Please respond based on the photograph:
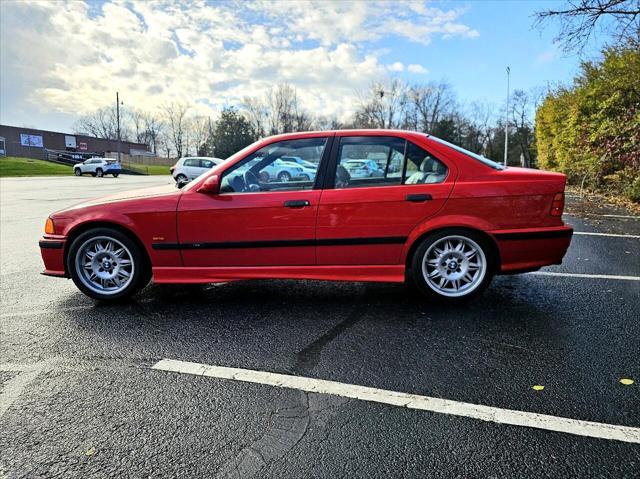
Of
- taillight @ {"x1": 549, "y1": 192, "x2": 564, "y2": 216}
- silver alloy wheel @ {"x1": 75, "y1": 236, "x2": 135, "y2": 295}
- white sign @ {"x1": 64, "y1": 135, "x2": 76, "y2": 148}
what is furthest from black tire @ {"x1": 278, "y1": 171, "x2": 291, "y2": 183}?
white sign @ {"x1": 64, "y1": 135, "x2": 76, "y2": 148}

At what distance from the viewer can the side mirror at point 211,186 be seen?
3871mm

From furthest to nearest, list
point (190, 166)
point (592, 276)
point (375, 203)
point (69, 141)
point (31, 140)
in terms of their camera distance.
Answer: point (69, 141) → point (31, 140) → point (190, 166) → point (592, 276) → point (375, 203)

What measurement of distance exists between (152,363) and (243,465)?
1.26 meters

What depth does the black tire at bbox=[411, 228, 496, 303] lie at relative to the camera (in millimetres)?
3871

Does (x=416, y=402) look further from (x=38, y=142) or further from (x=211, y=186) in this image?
(x=38, y=142)

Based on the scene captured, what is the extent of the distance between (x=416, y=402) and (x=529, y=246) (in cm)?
215

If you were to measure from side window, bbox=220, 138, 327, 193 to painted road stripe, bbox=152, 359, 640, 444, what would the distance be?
5.63 ft

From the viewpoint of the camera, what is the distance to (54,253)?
4047mm

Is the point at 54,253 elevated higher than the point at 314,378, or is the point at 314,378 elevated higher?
the point at 54,253

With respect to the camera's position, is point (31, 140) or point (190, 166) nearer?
point (190, 166)

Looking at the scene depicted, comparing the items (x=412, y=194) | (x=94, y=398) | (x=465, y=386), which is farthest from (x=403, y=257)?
(x=94, y=398)

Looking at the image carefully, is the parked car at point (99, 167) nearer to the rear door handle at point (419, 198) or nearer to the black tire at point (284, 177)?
the black tire at point (284, 177)

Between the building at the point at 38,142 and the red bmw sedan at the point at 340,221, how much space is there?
64.9 meters

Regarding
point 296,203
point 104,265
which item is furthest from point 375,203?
point 104,265
